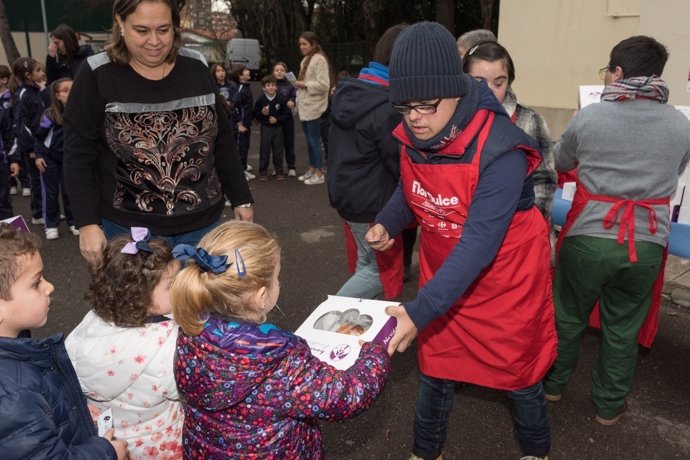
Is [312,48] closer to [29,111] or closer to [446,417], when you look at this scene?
[29,111]

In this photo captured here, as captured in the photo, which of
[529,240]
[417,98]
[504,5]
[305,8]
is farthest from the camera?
→ [305,8]

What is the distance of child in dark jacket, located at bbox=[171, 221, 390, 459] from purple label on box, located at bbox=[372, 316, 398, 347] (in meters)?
0.20

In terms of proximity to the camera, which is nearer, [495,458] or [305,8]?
[495,458]

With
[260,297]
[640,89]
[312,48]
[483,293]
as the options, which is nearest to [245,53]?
[312,48]

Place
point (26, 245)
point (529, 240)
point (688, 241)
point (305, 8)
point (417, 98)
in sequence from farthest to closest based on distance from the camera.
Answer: point (305, 8) < point (688, 241) < point (529, 240) < point (417, 98) < point (26, 245)

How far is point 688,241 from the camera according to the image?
3209 mm

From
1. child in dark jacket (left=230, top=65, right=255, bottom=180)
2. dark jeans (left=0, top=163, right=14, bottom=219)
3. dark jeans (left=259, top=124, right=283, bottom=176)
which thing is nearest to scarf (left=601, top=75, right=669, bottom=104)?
dark jeans (left=0, top=163, right=14, bottom=219)

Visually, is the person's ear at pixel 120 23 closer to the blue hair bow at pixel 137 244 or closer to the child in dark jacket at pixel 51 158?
the blue hair bow at pixel 137 244

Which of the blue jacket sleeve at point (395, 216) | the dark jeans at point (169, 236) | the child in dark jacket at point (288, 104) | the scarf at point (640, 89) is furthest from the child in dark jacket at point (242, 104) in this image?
the scarf at point (640, 89)

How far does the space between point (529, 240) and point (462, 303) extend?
14.0 inches

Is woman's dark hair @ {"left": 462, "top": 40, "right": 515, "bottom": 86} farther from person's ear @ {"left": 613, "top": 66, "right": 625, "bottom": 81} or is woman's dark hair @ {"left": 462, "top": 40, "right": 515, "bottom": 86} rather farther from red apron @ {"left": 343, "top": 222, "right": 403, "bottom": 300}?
red apron @ {"left": 343, "top": 222, "right": 403, "bottom": 300}

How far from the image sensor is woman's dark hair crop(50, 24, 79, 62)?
7.52 m

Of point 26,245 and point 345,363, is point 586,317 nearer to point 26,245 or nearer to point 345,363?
point 345,363

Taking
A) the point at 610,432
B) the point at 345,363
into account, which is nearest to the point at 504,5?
the point at 610,432
